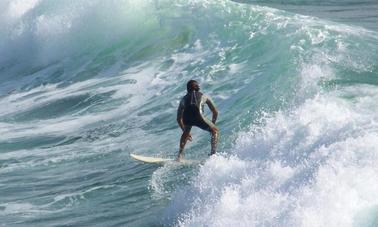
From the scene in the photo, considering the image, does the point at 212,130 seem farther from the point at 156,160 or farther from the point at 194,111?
the point at 156,160

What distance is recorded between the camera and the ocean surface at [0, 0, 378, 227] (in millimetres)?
10086

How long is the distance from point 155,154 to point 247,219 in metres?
5.35

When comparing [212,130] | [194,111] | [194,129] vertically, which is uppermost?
[194,111]

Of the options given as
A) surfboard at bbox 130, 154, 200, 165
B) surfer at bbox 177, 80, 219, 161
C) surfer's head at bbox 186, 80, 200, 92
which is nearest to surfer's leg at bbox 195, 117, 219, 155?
surfer at bbox 177, 80, 219, 161

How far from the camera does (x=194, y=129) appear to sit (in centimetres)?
1555

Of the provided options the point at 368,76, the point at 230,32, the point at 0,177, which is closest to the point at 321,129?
the point at 368,76

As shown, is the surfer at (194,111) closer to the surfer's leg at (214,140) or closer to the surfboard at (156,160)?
the surfer's leg at (214,140)

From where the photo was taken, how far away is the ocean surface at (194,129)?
10086mm

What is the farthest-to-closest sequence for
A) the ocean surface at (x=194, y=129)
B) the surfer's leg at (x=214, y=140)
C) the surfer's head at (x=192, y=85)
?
the surfer's head at (x=192, y=85), the surfer's leg at (x=214, y=140), the ocean surface at (x=194, y=129)

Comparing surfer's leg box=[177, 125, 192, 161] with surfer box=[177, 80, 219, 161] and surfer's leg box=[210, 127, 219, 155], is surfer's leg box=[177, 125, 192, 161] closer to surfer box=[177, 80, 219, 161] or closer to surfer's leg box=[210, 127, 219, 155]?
surfer box=[177, 80, 219, 161]

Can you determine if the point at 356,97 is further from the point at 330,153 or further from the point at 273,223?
the point at 273,223

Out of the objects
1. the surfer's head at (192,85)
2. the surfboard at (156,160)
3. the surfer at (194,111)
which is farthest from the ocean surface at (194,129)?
the surfer's head at (192,85)

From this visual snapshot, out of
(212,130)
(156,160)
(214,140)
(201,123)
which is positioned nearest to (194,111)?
(201,123)

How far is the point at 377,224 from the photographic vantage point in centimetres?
864
